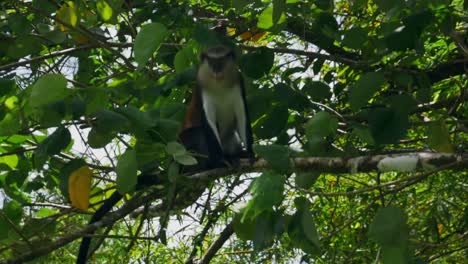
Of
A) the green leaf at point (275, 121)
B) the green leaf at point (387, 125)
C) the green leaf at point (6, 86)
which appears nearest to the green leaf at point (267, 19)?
the green leaf at point (275, 121)

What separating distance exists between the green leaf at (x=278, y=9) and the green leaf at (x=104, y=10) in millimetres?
1074

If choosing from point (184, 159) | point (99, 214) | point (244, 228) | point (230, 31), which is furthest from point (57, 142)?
point (230, 31)

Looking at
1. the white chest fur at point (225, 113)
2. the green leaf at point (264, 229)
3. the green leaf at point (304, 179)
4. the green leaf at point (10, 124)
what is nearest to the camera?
the green leaf at point (264, 229)

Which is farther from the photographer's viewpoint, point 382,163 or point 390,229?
point 382,163

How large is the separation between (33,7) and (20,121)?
4.39ft

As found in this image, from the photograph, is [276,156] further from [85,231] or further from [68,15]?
[68,15]

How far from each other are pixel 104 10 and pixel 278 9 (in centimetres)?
116

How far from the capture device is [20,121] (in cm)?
316

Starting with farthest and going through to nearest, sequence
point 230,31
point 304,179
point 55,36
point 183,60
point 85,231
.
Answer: point 230,31
point 55,36
point 183,60
point 85,231
point 304,179

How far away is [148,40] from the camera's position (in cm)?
325

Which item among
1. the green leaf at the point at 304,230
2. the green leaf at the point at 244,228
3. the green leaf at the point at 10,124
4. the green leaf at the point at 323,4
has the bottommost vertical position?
the green leaf at the point at 304,230

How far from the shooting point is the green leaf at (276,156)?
252 centimetres

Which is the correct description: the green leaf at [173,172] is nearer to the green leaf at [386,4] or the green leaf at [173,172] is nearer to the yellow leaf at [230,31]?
the green leaf at [386,4]

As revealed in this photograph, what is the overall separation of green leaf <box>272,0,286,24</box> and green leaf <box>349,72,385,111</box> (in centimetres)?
47
